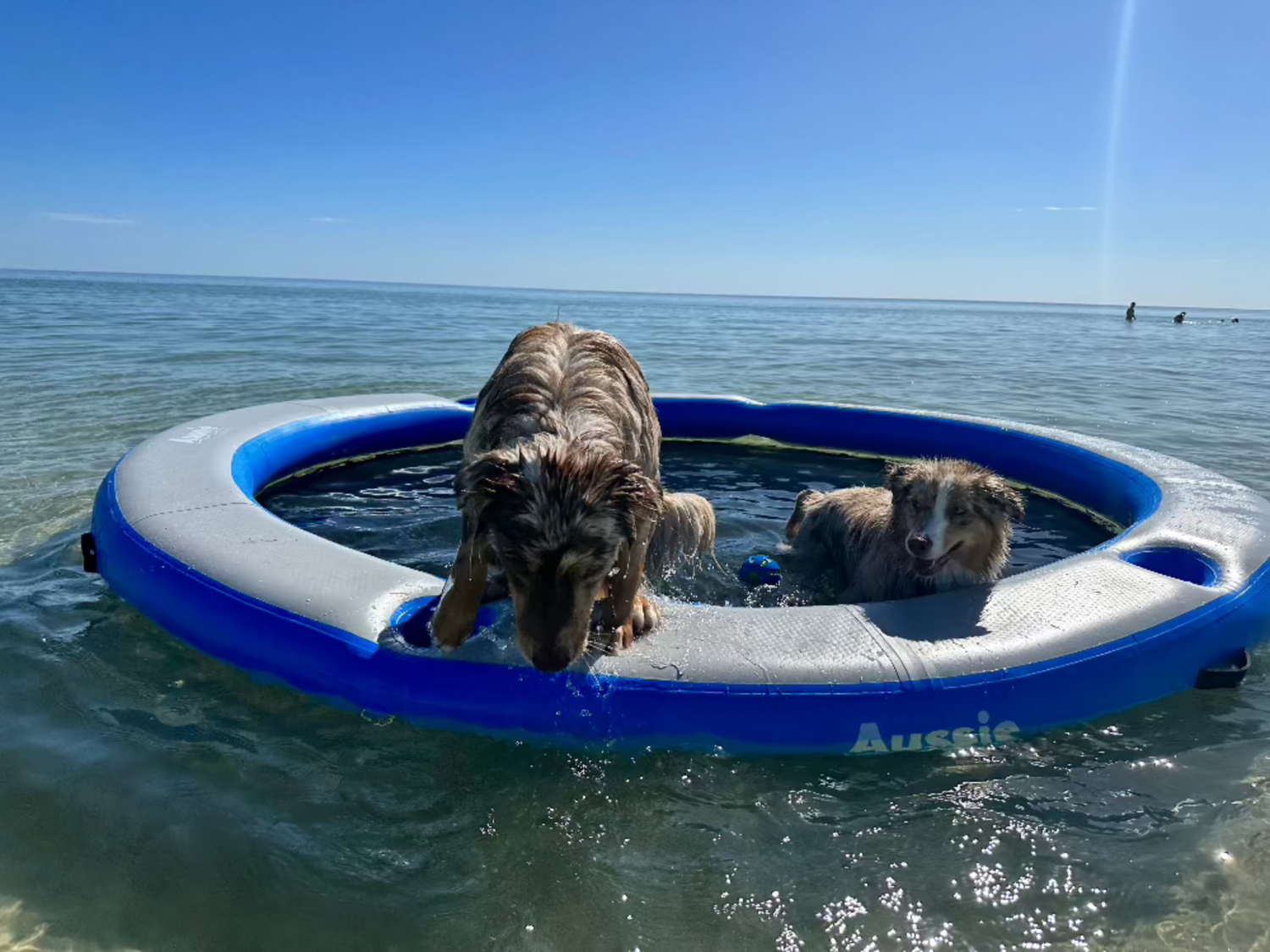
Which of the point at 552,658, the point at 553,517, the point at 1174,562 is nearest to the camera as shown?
the point at 553,517

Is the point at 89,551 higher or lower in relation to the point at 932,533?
lower

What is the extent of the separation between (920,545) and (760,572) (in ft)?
6.10

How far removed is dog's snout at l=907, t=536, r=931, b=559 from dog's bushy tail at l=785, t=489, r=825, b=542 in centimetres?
259

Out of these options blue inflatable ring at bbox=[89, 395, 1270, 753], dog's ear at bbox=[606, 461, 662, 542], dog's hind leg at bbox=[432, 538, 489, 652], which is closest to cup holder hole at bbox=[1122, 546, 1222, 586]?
blue inflatable ring at bbox=[89, 395, 1270, 753]

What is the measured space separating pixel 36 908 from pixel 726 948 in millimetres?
2919

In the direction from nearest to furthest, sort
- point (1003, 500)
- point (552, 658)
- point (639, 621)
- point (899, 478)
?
point (552, 658), point (639, 621), point (1003, 500), point (899, 478)

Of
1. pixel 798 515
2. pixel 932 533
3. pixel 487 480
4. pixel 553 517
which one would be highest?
pixel 487 480

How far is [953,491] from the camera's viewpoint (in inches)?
242

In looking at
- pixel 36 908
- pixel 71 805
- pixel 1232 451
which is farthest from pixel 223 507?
pixel 1232 451

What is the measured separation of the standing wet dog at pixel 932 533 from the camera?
6.01m

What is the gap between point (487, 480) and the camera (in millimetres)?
3900

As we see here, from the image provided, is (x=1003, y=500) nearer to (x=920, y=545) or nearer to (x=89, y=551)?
(x=920, y=545)

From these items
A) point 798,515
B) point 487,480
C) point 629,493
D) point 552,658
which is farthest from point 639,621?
point 798,515

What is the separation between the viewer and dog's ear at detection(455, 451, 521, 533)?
3.87 metres
